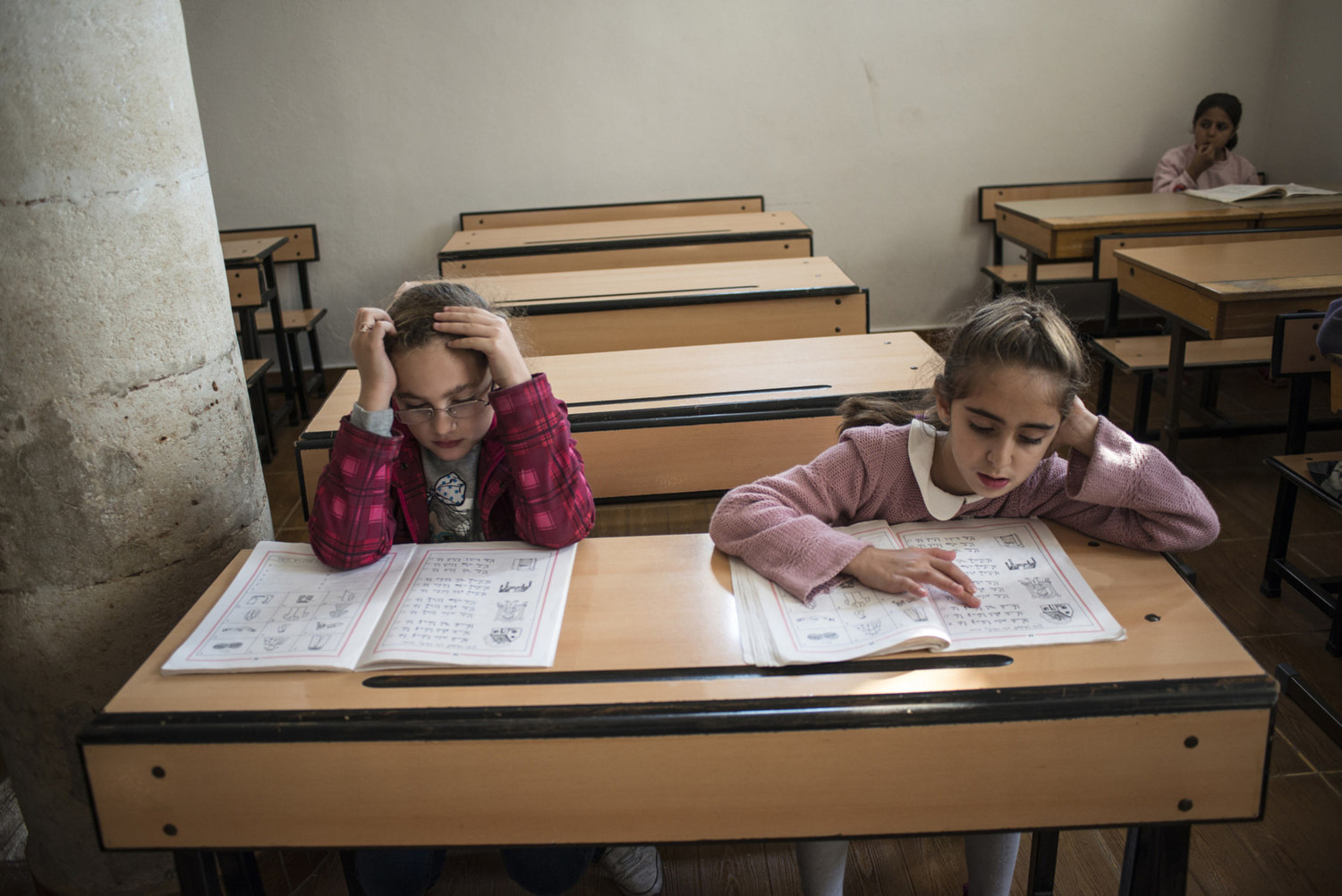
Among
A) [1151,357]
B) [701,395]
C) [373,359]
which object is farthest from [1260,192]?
[373,359]

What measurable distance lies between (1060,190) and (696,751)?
4.62 m

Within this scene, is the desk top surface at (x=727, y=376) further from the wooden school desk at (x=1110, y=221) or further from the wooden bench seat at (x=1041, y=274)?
the wooden bench seat at (x=1041, y=274)

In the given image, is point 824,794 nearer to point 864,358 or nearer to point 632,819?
point 632,819

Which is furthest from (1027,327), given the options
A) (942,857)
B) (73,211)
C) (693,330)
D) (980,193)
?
(980,193)

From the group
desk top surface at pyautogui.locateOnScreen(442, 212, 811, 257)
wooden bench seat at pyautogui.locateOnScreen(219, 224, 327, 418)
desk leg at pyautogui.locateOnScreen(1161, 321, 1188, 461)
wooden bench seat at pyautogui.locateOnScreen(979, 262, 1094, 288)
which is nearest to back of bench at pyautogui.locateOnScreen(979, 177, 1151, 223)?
wooden bench seat at pyautogui.locateOnScreen(979, 262, 1094, 288)

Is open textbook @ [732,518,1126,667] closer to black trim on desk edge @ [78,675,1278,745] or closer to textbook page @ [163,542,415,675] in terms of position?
black trim on desk edge @ [78,675,1278,745]

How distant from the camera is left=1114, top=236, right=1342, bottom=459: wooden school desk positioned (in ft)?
8.65

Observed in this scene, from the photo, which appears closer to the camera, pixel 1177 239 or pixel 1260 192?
pixel 1177 239

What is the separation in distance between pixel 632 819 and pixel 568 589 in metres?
0.32

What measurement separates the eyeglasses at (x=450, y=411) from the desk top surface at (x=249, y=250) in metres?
2.64

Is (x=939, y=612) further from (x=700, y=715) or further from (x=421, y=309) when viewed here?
(x=421, y=309)

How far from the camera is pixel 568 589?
1256 mm

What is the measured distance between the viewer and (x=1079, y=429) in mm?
1275

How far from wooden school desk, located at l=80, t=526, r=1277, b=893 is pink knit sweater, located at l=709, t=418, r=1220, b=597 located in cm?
20
